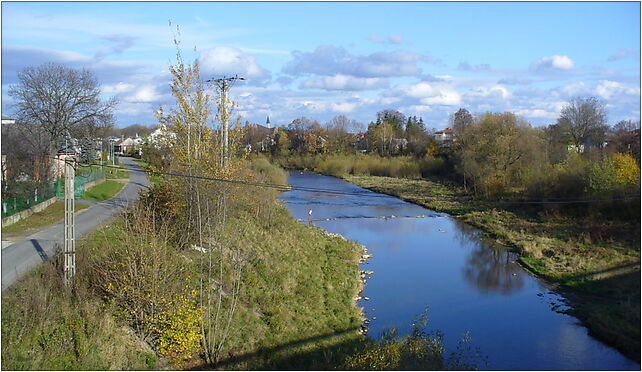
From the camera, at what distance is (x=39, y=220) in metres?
16.9

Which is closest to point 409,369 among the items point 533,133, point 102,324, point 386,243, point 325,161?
point 102,324

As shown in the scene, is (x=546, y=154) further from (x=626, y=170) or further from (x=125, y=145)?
(x=125, y=145)

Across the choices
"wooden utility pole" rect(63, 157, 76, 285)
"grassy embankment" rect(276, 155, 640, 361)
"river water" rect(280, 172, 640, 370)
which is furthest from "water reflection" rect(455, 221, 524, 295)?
→ "wooden utility pole" rect(63, 157, 76, 285)

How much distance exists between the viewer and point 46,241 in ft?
45.1

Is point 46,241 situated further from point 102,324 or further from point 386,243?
point 386,243

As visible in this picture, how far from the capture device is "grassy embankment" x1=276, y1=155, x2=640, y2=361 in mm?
12898

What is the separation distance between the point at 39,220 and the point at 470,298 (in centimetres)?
1313

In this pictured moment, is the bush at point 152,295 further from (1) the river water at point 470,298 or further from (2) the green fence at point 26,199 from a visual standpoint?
(2) the green fence at point 26,199

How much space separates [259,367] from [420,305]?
5.90 metres

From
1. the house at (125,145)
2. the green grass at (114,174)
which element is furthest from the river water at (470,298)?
the house at (125,145)

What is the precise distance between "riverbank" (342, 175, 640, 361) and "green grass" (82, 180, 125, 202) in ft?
55.5

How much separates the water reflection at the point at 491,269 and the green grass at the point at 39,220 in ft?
42.6

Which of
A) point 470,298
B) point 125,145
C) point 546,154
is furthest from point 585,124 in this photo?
point 125,145

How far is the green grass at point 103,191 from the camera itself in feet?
77.6
